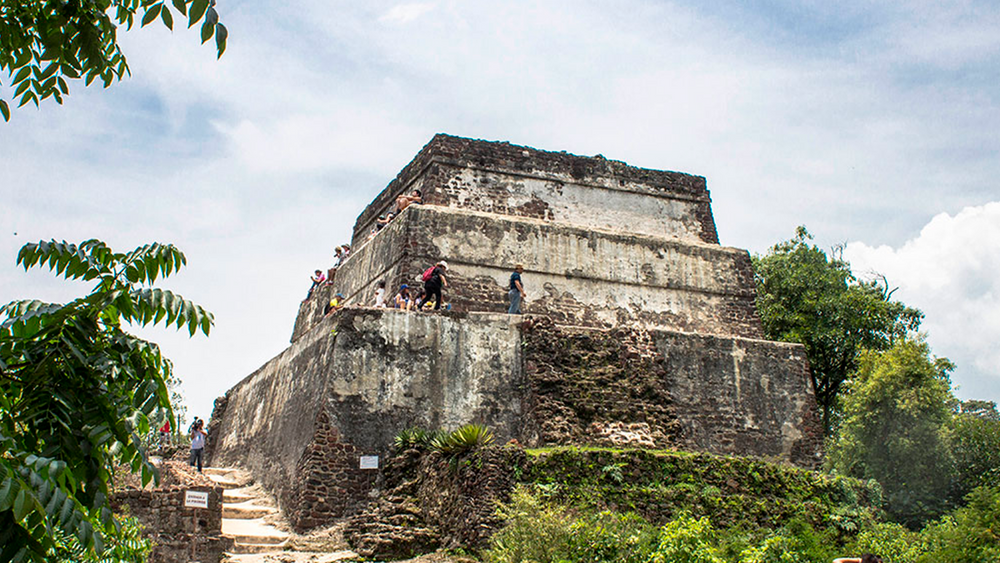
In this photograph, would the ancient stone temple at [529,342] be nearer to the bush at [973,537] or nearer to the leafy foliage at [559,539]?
the leafy foliage at [559,539]

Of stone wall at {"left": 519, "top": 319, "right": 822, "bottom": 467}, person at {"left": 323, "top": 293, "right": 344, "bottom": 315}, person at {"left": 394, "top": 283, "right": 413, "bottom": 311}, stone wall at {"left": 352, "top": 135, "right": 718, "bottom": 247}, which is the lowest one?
stone wall at {"left": 519, "top": 319, "right": 822, "bottom": 467}

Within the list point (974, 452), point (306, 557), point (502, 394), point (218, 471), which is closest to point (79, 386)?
point (306, 557)

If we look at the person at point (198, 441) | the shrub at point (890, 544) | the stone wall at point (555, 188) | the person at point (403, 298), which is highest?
the stone wall at point (555, 188)

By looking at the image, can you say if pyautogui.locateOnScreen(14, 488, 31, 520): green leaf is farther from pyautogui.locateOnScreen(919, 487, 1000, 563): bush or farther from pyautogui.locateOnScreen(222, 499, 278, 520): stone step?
pyautogui.locateOnScreen(222, 499, 278, 520): stone step

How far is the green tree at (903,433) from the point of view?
18.0m

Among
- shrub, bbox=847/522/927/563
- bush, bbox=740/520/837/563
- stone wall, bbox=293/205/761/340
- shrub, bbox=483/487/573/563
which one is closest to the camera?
shrub, bbox=483/487/573/563

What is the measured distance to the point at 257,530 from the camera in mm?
12133

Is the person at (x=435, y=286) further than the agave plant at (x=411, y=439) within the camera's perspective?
Yes

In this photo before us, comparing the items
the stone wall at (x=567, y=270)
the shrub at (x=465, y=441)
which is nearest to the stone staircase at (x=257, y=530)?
the shrub at (x=465, y=441)

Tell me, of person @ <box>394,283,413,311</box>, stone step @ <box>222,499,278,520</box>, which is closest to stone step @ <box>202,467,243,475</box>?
stone step @ <box>222,499,278,520</box>

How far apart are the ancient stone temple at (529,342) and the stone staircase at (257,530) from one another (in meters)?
0.25

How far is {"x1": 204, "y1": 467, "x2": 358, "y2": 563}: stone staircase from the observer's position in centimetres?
1078

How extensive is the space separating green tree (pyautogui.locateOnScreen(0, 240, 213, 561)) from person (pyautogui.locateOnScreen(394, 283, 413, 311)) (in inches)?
395

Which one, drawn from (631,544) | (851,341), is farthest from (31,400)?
(851,341)
